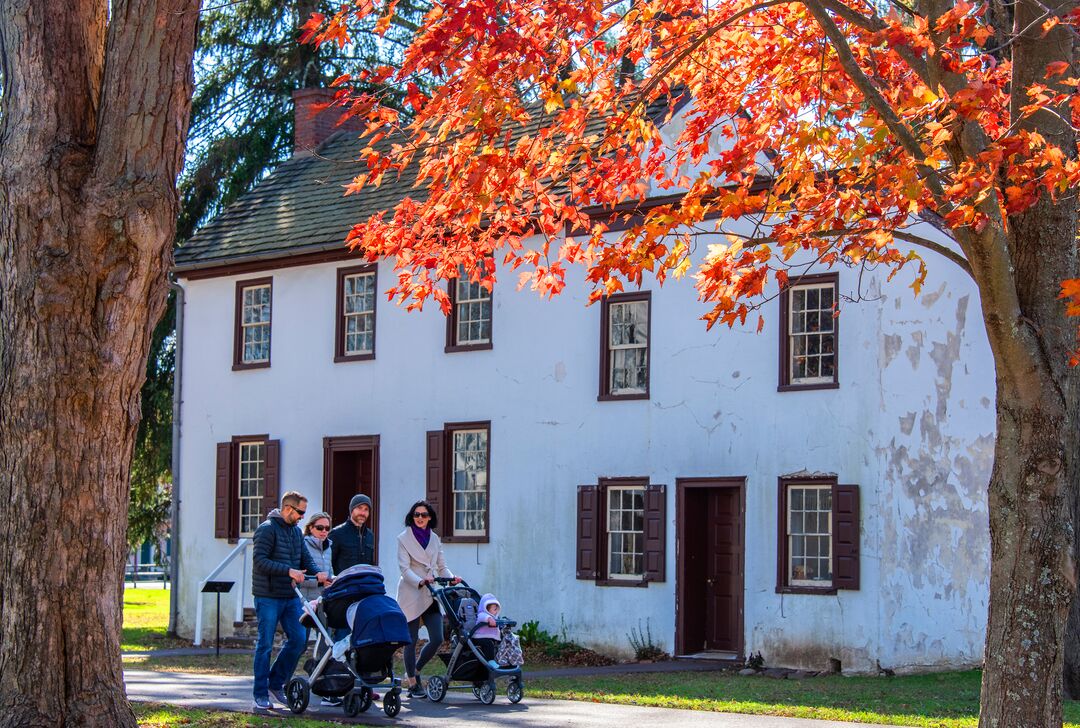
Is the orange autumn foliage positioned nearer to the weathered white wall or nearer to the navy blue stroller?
the navy blue stroller

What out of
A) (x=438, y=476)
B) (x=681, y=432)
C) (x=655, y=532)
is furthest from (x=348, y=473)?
(x=681, y=432)

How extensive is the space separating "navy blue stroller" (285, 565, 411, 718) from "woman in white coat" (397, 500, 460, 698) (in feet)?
4.88

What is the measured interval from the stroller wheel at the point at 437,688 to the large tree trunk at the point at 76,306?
5.85 meters

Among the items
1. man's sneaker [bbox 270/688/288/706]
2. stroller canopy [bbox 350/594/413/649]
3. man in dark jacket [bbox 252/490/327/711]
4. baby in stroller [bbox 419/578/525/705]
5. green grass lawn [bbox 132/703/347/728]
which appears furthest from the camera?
baby in stroller [bbox 419/578/525/705]

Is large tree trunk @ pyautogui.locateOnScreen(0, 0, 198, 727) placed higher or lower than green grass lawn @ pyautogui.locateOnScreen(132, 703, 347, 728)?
higher

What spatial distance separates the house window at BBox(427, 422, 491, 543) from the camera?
23656mm

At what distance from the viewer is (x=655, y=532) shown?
2156cm

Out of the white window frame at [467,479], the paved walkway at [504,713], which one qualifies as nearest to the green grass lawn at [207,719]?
the paved walkway at [504,713]

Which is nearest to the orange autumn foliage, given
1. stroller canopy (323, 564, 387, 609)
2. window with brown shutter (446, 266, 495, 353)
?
stroller canopy (323, 564, 387, 609)

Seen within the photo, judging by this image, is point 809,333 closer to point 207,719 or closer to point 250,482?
point 250,482

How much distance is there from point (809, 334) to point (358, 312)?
803cm

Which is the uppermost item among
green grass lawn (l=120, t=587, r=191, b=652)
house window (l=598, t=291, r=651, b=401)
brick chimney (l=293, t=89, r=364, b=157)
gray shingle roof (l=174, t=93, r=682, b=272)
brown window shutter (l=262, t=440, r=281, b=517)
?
brick chimney (l=293, t=89, r=364, b=157)

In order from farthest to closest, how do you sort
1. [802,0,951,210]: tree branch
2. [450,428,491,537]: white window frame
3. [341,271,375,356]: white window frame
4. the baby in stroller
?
[341,271,375,356]: white window frame < [450,428,491,537]: white window frame < the baby in stroller < [802,0,951,210]: tree branch

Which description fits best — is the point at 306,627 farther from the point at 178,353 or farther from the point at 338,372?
the point at 178,353
